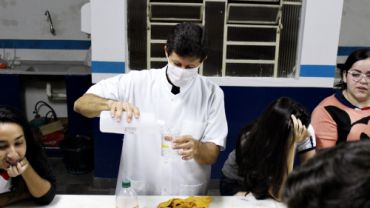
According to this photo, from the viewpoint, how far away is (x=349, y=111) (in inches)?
73.5

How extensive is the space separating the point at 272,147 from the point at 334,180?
3.42ft

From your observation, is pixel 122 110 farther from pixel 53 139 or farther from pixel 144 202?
pixel 53 139

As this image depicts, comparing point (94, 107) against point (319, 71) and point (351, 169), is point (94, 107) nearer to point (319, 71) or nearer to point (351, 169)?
point (351, 169)

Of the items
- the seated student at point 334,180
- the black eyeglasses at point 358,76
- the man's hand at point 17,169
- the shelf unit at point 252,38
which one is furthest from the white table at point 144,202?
the shelf unit at point 252,38

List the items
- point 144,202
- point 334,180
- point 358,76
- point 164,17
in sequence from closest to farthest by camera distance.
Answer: point 334,180
point 144,202
point 358,76
point 164,17

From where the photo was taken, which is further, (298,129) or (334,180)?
(298,129)

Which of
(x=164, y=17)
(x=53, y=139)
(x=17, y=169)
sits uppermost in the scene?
(x=164, y=17)

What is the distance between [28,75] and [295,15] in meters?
2.61

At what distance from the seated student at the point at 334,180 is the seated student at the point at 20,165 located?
1.16 m

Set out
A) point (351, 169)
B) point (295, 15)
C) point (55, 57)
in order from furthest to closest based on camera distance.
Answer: point (55, 57), point (295, 15), point (351, 169)

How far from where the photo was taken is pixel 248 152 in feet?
5.53

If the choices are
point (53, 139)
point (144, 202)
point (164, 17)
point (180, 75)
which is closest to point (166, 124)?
point (180, 75)

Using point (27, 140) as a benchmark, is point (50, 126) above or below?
below

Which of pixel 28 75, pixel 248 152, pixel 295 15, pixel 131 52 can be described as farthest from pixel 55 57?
pixel 248 152
